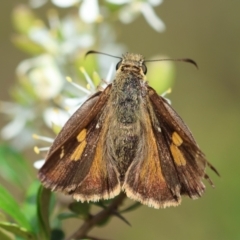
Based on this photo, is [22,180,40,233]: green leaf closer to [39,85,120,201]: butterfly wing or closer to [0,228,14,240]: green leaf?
[0,228,14,240]: green leaf

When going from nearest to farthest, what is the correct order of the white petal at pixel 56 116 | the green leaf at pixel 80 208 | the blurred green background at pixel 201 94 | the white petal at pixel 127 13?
the green leaf at pixel 80 208, the white petal at pixel 56 116, the white petal at pixel 127 13, the blurred green background at pixel 201 94

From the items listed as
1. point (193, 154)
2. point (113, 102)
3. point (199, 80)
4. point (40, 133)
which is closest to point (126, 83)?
point (113, 102)

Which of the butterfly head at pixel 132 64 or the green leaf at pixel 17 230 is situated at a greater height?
the butterfly head at pixel 132 64

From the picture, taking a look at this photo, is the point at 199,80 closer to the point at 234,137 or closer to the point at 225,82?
the point at 225,82

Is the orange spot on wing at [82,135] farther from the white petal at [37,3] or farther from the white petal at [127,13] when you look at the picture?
the white petal at [37,3]

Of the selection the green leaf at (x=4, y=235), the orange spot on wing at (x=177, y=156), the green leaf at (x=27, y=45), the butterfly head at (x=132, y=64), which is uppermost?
the butterfly head at (x=132, y=64)

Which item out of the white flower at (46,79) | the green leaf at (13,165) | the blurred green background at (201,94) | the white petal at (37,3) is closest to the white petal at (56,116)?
the white flower at (46,79)
